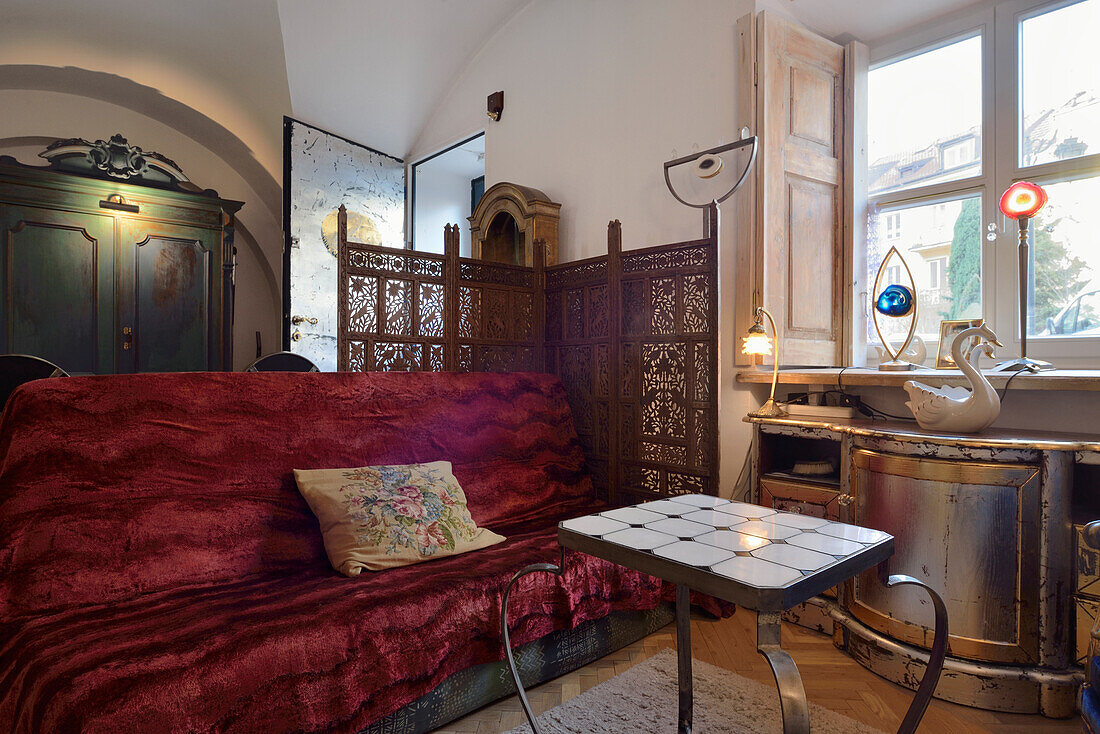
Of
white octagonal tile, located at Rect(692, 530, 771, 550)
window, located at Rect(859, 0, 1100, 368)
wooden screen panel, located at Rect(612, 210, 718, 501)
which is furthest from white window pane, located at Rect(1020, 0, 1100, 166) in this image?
white octagonal tile, located at Rect(692, 530, 771, 550)

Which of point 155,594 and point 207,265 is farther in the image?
point 207,265

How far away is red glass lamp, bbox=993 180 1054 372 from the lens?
216 cm

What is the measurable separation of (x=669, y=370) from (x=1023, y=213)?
1.46 meters

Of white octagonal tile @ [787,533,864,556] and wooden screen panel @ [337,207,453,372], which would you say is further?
wooden screen panel @ [337,207,453,372]

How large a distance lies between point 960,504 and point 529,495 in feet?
5.12

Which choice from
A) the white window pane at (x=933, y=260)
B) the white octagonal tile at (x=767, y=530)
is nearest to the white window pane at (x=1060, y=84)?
the white window pane at (x=933, y=260)

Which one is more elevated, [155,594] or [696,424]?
[696,424]

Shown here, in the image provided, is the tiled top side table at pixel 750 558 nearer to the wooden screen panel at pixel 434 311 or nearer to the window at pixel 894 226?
the wooden screen panel at pixel 434 311

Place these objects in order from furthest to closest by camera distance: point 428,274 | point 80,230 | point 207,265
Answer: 1. point 207,265
2. point 80,230
3. point 428,274

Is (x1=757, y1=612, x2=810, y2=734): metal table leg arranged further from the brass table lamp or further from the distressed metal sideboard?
the brass table lamp

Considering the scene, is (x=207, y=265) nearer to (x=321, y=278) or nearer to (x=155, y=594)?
(x=321, y=278)

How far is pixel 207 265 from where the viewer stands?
4.12 meters

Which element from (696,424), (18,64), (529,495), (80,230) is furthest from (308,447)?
(18,64)

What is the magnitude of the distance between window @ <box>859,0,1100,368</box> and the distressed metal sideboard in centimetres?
79
